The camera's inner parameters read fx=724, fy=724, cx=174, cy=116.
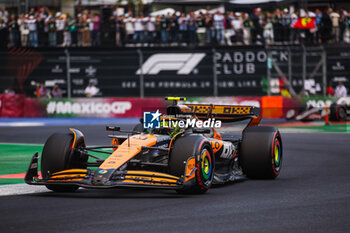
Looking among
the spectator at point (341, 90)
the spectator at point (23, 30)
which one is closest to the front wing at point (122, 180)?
the spectator at point (341, 90)

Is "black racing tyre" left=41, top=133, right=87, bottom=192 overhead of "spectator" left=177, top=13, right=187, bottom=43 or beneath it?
beneath

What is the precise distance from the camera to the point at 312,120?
26484 mm

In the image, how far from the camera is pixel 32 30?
30.8 m

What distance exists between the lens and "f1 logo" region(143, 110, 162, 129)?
974 cm

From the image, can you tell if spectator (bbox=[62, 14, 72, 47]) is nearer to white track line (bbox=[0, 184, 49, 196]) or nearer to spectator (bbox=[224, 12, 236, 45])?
spectator (bbox=[224, 12, 236, 45])

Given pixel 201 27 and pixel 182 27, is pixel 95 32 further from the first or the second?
pixel 201 27

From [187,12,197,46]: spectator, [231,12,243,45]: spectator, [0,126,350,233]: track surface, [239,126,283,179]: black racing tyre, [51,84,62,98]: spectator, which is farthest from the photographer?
[51,84,62,98]: spectator

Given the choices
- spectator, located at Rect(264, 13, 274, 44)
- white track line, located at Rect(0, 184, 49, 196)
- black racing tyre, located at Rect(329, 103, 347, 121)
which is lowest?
black racing tyre, located at Rect(329, 103, 347, 121)

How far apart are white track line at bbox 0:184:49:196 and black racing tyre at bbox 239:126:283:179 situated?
2.96 m

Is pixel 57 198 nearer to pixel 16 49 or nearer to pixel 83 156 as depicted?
pixel 83 156

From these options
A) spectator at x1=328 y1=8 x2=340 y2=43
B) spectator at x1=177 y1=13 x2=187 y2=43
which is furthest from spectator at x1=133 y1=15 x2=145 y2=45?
spectator at x1=328 y1=8 x2=340 y2=43

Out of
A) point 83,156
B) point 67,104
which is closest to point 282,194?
point 83,156

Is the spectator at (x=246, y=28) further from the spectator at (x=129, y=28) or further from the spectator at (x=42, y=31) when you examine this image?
the spectator at (x=42, y=31)

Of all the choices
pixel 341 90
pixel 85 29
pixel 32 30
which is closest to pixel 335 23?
pixel 341 90
